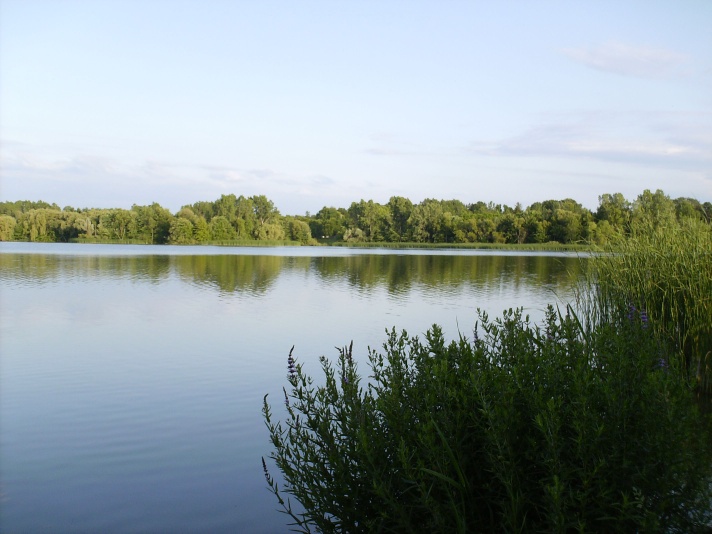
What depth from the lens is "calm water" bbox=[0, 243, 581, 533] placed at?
5.51 m

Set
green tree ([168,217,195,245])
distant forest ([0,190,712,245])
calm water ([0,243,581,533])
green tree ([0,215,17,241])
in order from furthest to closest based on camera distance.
Answer: 1. green tree ([168,217,195,245])
2. distant forest ([0,190,712,245])
3. green tree ([0,215,17,241])
4. calm water ([0,243,581,533])

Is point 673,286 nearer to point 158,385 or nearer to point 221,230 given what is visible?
point 158,385

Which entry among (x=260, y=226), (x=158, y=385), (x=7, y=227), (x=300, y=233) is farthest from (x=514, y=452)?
(x=300, y=233)

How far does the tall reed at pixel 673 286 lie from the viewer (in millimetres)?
8633

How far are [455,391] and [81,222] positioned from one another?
10148 cm

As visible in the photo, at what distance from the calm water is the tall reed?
424cm

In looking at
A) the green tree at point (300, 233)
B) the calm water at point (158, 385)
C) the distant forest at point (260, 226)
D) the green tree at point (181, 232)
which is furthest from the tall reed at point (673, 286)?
the green tree at point (300, 233)

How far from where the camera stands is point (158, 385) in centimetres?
969

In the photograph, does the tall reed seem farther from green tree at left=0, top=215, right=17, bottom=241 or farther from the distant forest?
green tree at left=0, top=215, right=17, bottom=241

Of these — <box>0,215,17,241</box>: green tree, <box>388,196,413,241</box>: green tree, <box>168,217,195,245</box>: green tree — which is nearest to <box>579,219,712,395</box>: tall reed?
<box>168,217,195,245</box>: green tree

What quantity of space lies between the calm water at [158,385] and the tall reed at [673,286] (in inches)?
167

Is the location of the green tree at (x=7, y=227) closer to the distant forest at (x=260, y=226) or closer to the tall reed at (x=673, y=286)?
the distant forest at (x=260, y=226)

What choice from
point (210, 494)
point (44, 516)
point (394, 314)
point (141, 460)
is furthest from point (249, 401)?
point (394, 314)

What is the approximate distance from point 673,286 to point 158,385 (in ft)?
27.8
